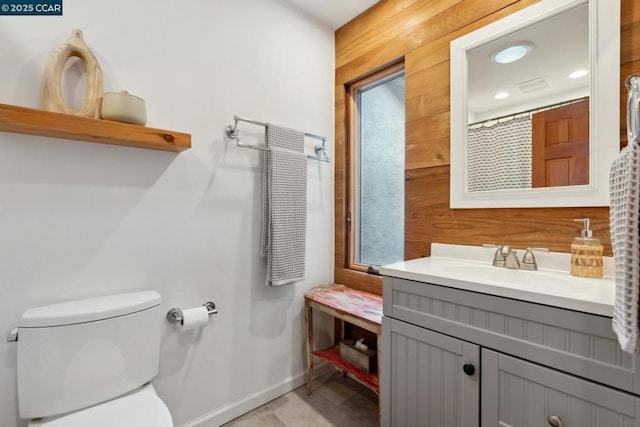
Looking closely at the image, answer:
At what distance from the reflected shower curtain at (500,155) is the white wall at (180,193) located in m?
0.98

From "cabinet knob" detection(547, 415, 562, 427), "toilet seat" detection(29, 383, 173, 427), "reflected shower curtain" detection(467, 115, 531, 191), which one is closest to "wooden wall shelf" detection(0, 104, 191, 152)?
"toilet seat" detection(29, 383, 173, 427)

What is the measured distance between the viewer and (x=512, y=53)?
1304 millimetres

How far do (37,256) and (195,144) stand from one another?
777mm

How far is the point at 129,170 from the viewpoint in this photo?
1271 mm

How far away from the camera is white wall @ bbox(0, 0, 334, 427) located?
107 cm

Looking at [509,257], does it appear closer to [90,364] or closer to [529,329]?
[529,329]

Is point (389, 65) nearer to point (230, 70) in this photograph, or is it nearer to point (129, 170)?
point (230, 70)

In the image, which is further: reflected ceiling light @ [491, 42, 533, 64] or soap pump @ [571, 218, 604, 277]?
reflected ceiling light @ [491, 42, 533, 64]

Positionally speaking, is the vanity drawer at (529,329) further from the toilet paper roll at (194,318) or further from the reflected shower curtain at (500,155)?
the toilet paper roll at (194,318)

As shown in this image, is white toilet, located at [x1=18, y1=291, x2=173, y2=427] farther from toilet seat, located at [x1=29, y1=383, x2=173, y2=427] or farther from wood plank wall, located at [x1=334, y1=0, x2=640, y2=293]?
wood plank wall, located at [x1=334, y1=0, x2=640, y2=293]

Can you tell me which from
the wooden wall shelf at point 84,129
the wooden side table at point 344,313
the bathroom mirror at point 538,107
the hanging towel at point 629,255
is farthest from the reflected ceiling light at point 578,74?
the wooden wall shelf at point 84,129

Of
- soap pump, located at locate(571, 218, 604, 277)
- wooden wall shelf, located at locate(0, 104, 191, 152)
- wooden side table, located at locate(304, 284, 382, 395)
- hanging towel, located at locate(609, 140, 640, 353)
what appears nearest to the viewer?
hanging towel, located at locate(609, 140, 640, 353)

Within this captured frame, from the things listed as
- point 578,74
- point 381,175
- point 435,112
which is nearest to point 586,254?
point 578,74

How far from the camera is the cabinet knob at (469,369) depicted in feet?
3.19
